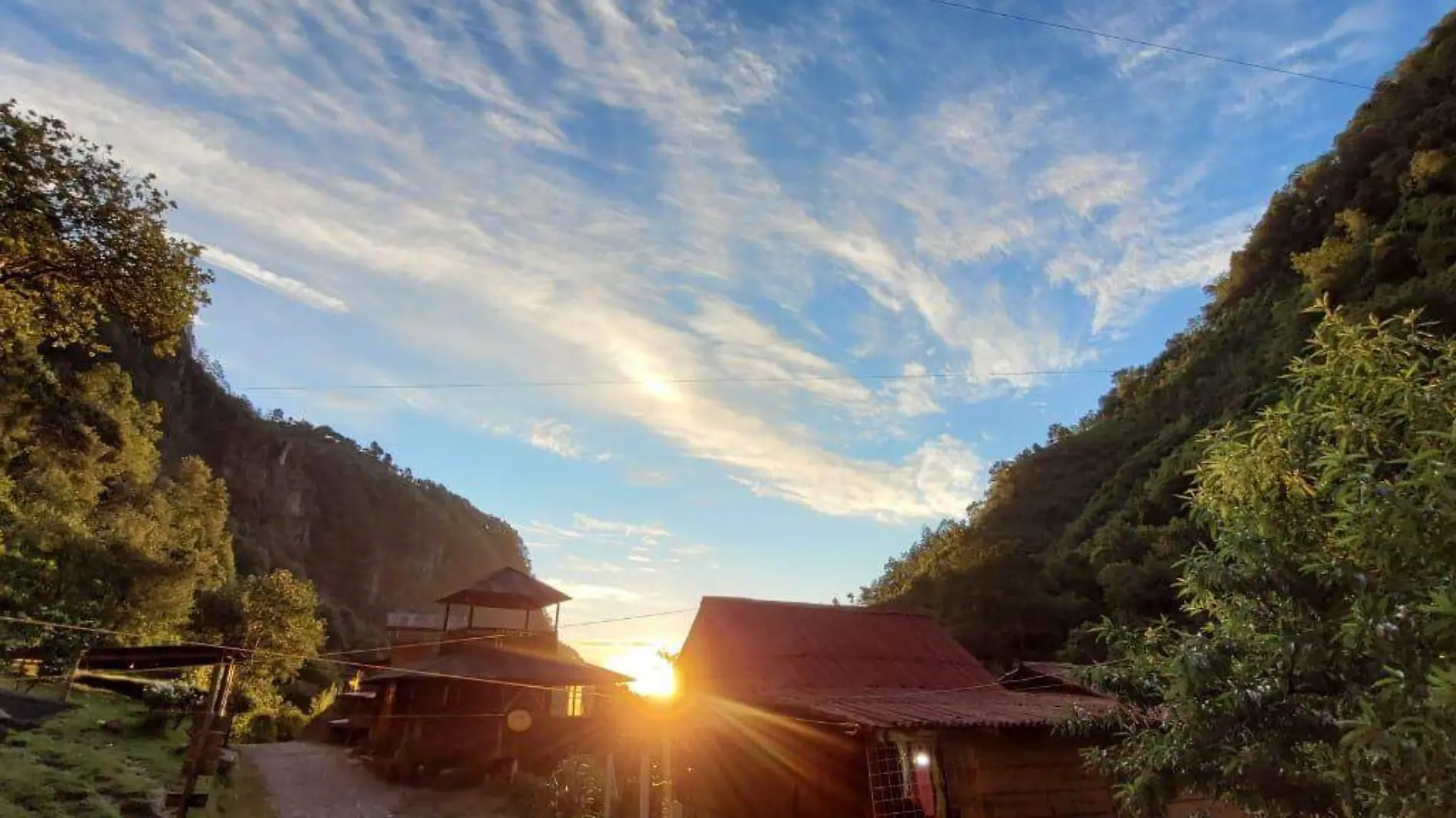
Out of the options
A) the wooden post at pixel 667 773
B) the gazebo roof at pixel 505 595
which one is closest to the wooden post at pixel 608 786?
the wooden post at pixel 667 773

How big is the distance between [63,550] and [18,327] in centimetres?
1889

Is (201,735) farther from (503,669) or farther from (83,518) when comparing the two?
(83,518)

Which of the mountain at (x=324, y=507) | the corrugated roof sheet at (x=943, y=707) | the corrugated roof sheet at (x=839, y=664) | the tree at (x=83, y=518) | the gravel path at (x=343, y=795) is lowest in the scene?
the gravel path at (x=343, y=795)

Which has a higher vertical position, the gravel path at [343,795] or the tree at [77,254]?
the tree at [77,254]

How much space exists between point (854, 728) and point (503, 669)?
53.0 feet

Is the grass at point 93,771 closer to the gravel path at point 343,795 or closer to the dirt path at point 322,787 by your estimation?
the dirt path at point 322,787

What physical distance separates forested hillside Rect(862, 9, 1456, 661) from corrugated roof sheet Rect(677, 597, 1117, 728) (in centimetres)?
727

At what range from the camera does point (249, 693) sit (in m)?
30.2

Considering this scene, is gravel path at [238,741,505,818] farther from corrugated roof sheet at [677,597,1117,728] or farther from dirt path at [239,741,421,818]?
corrugated roof sheet at [677,597,1117,728]

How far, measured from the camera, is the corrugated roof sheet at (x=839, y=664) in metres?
15.5

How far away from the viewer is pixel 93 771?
53.4 ft

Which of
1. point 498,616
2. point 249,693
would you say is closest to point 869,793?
point 249,693

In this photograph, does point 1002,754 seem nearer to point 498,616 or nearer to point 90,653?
point 90,653

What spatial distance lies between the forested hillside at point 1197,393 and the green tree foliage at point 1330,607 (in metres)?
16.0
